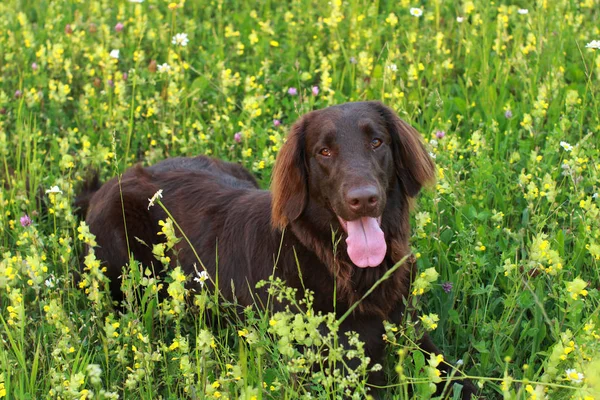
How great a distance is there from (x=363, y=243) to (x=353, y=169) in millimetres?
337

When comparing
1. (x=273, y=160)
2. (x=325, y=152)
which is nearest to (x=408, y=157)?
(x=325, y=152)

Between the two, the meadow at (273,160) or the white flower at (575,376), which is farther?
the meadow at (273,160)

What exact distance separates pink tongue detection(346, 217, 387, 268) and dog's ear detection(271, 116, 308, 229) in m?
0.27

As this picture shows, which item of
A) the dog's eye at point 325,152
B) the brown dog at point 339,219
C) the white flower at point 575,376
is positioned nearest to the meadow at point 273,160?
the white flower at point 575,376

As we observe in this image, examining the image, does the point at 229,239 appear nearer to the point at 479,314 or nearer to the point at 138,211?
the point at 138,211

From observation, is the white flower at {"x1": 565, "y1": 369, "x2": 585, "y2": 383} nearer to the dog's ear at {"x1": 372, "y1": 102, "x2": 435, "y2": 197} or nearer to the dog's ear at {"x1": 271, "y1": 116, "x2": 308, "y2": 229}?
the dog's ear at {"x1": 372, "y1": 102, "x2": 435, "y2": 197}

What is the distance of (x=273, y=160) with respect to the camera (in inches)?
198

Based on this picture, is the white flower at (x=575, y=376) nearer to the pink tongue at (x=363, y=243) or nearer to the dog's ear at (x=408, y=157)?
the pink tongue at (x=363, y=243)

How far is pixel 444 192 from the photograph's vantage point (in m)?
4.45

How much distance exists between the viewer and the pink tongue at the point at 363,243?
3666 millimetres

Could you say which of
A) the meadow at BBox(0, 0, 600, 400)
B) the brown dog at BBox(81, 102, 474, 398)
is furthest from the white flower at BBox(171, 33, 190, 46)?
the brown dog at BBox(81, 102, 474, 398)

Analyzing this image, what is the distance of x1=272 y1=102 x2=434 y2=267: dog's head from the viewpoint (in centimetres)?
355

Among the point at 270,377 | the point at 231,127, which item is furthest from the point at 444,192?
the point at 231,127

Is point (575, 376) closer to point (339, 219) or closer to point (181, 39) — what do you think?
point (339, 219)
